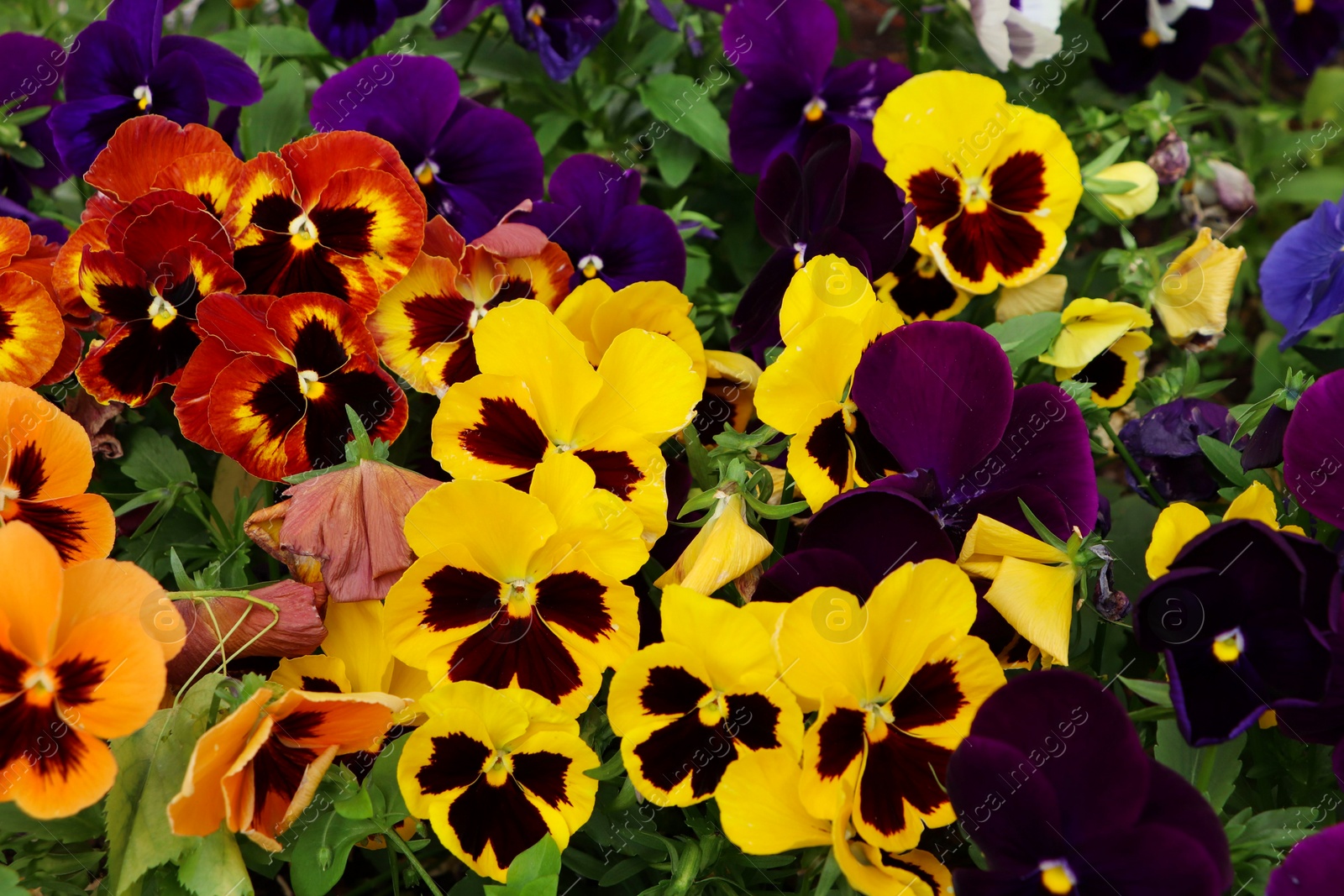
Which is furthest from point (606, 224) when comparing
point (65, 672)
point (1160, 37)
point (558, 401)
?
point (1160, 37)

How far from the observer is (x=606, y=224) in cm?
112

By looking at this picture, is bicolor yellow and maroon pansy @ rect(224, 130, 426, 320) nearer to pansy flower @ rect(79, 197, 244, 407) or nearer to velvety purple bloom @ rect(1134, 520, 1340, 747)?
pansy flower @ rect(79, 197, 244, 407)

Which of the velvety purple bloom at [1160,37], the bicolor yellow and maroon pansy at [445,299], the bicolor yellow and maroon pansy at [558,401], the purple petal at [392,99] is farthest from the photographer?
the velvety purple bloom at [1160,37]

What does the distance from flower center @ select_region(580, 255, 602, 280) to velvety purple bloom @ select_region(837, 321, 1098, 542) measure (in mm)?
378

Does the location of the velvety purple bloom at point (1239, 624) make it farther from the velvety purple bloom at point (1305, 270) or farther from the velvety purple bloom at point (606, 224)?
the velvety purple bloom at point (606, 224)

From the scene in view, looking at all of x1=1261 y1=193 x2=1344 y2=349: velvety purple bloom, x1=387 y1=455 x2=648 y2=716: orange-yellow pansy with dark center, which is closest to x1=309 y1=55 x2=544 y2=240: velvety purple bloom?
x1=387 y1=455 x2=648 y2=716: orange-yellow pansy with dark center

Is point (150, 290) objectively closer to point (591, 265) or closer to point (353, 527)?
point (353, 527)

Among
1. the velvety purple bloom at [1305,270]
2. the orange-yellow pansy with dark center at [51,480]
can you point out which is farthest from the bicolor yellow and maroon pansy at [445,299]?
the velvety purple bloom at [1305,270]

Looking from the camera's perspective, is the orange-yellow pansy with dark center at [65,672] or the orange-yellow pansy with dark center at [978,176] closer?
the orange-yellow pansy with dark center at [65,672]

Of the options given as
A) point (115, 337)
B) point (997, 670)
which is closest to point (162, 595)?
point (115, 337)

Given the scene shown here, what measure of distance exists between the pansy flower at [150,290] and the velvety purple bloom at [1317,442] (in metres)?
0.79

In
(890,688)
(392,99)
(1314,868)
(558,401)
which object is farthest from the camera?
(392,99)

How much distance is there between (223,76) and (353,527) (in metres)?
0.60

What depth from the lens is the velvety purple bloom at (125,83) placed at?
1100mm
